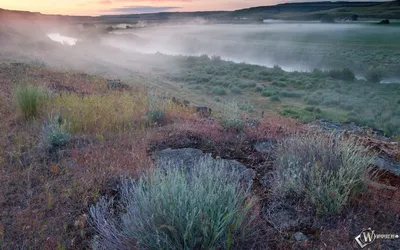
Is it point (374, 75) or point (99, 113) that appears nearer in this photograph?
point (99, 113)

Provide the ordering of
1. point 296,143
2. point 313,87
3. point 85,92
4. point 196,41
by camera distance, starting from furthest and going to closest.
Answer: point 196,41, point 313,87, point 85,92, point 296,143

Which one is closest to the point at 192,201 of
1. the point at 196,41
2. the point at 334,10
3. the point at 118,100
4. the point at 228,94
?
the point at 118,100

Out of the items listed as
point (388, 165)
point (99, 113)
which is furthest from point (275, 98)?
point (388, 165)

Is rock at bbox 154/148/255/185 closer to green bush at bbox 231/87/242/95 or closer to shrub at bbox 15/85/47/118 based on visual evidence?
shrub at bbox 15/85/47/118

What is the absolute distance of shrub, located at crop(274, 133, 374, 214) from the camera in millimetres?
3322

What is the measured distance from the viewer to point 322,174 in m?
3.88

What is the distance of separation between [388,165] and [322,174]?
2.10m

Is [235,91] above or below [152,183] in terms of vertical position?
below

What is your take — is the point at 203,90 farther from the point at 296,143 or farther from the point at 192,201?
the point at 192,201

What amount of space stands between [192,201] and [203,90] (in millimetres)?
21870

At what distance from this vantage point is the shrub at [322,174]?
131 inches

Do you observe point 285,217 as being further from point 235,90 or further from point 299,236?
point 235,90

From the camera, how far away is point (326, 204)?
3.31 m

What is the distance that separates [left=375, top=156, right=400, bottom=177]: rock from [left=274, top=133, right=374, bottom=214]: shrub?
4.53ft
